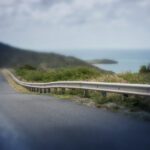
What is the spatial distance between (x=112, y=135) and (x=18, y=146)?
2047 millimetres

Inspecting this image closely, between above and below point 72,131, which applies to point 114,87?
above

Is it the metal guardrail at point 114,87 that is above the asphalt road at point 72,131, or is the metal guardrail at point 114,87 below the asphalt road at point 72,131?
above

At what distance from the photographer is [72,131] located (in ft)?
35.3

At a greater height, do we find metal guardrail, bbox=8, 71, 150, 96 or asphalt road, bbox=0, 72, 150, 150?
metal guardrail, bbox=8, 71, 150, 96

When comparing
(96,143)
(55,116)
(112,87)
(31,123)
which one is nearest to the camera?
(96,143)

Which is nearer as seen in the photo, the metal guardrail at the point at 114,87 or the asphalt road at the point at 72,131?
the asphalt road at the point at 72,131

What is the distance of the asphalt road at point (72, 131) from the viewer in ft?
30.3

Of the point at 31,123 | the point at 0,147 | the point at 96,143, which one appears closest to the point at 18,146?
the point at 0,147

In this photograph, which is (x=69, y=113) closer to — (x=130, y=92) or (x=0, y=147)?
(x=130, y=92)

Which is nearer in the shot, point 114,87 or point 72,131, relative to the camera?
point 72,131

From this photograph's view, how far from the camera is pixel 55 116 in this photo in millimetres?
13695

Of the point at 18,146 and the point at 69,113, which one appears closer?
the point at 18,146

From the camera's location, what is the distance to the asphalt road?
9236mm

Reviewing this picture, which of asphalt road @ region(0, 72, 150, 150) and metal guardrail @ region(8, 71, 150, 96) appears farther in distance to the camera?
metal guardrail @ region(8, 71, 150, 96)
